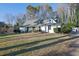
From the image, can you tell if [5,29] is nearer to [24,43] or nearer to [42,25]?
[24,43]

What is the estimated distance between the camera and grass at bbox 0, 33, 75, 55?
428 centimetres

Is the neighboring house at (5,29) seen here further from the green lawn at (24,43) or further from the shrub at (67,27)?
the shrub at (67,27)

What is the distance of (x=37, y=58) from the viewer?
4293 millimetres

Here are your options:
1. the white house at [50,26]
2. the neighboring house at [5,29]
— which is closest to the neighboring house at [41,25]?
the white house at [50,26]

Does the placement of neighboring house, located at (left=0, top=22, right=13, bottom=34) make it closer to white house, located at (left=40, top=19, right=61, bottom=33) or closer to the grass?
the grass

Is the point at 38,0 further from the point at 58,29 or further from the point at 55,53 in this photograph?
the point at 55,53

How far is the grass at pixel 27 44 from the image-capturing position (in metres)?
4.28

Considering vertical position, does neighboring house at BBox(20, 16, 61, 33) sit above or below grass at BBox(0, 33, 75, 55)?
above

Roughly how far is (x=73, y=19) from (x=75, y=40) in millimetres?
292

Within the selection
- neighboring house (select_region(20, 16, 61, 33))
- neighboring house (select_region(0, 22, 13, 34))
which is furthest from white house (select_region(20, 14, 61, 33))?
neighboring house (select_region(0, 22, 13, 34))

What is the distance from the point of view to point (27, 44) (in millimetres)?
4332

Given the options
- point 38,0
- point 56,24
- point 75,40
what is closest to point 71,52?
point 75,40

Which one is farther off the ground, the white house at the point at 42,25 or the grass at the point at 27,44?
the white house at the point at 42,25

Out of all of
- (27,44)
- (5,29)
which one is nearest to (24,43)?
Answer: (27,44)
